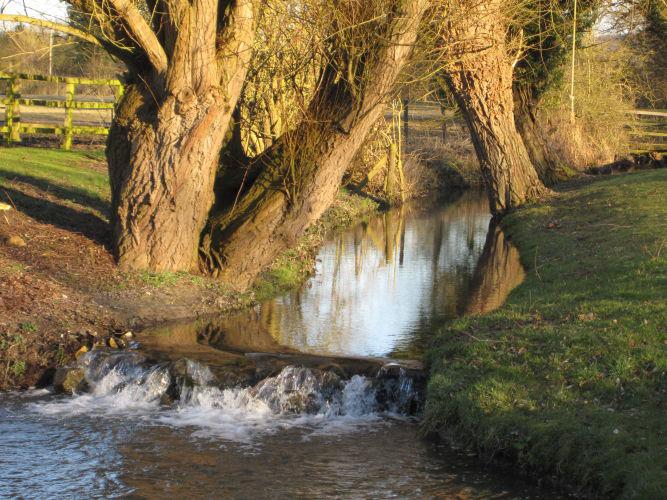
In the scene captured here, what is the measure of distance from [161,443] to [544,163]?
78.4ft

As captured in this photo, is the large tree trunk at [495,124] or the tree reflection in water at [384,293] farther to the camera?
the large tree trunk at [495,124]

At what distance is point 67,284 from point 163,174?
218 centimetres

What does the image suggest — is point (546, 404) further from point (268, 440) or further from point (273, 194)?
point (273, 194)

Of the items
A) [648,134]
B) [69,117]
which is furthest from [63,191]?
[648,134]

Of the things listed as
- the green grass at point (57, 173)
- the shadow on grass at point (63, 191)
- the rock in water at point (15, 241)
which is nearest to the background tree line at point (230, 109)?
the rock in water at point (15, 241)

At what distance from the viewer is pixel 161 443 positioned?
8773 millimetres

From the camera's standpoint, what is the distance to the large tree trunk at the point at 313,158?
13.1 metres

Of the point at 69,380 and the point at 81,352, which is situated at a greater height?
the point at 81,352

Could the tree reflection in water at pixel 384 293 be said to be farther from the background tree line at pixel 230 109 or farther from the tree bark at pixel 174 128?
the tree bark at pixel 174 128

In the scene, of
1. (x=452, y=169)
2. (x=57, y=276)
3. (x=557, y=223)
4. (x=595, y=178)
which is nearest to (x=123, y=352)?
(x=57, y=276)

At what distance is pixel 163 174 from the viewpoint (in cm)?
1354

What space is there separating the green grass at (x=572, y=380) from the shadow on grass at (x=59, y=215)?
677cm

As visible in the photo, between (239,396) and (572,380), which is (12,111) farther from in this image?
(572,380)

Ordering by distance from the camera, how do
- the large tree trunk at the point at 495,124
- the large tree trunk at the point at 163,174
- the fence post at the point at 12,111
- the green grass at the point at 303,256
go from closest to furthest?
the large tree trunk at the point at 163,174 < the green grass at the point at 303,256 < the fence post at the point at 12,111 < the large tree trunk at the point at 495,124
